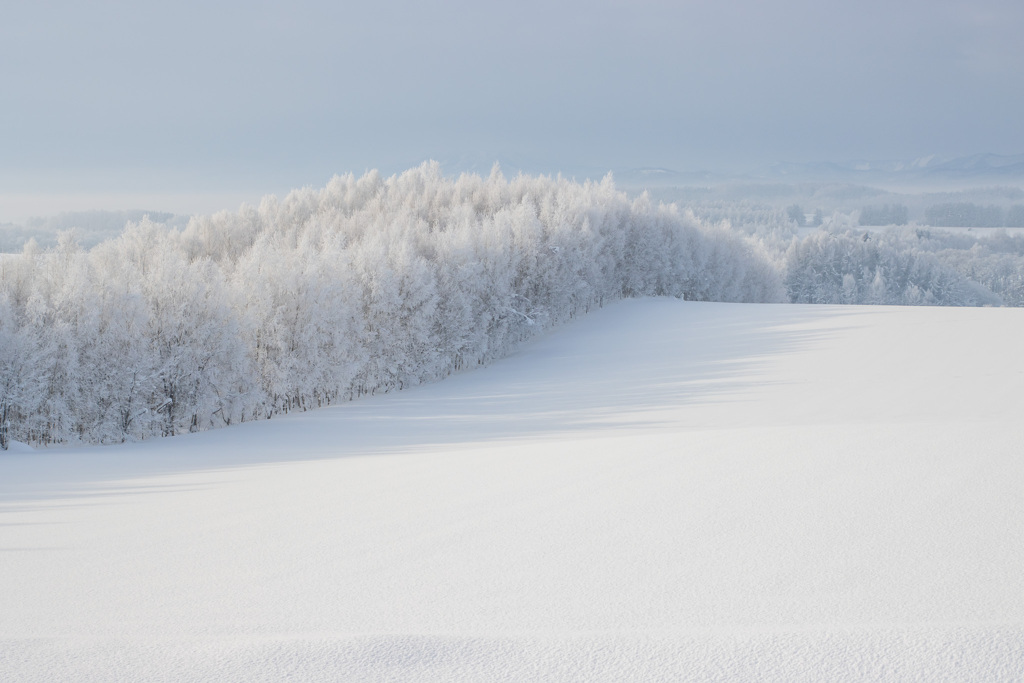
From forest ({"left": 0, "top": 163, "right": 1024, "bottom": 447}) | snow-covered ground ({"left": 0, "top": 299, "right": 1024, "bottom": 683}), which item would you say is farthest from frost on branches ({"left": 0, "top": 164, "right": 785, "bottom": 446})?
snow-covered ground ({"left": 0, "top": 299, "right": 1024, "bottom": 683})

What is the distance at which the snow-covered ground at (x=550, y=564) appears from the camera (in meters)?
3.04

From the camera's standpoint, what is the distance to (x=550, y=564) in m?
4.34

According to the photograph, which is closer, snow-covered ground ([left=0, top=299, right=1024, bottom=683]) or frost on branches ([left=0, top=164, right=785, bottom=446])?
snow-covered ground ([left=0, top=299, right=1024, bottom=683])

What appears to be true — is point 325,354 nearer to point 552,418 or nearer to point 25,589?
point 552,418

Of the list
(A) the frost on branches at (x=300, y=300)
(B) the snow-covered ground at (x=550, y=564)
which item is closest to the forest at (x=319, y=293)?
(A) the frost on branches at (x=300, y=300)

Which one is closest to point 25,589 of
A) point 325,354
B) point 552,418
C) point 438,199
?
point 552,418

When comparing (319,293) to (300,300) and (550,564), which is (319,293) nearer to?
(300,300)

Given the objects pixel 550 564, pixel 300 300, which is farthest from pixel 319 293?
pixel 550 564

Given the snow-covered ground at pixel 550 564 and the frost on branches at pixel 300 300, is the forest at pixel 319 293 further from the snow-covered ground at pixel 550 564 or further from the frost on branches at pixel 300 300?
the snow-covered ground at pixel 550 564

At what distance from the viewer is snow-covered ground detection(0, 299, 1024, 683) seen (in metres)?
3.04

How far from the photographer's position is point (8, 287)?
859 inches

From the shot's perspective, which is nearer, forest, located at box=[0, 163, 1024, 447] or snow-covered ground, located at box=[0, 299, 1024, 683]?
snow-covered ground, located at box=[0, 299, 1024, 683]

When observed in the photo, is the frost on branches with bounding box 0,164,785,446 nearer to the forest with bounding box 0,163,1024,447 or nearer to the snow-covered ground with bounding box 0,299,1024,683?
the forest with bounding box 0,163,1024,447

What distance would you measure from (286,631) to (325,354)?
25.1m
